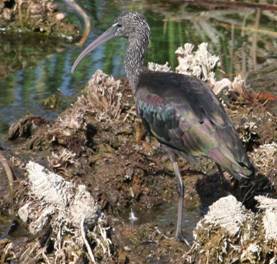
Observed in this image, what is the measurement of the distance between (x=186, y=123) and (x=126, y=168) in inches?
38.1

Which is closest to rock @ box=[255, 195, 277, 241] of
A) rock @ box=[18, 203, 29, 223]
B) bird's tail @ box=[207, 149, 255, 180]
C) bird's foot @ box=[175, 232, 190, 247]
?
bird's tail @ box=[207, 149, 255, 180]

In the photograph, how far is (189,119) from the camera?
8086mm

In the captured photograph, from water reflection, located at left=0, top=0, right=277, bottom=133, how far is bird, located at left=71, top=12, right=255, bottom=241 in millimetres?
2314

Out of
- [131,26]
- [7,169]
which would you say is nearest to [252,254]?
[7,169]

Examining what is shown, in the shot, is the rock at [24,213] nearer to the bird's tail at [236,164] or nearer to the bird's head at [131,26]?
the bird's tail at [236,164]

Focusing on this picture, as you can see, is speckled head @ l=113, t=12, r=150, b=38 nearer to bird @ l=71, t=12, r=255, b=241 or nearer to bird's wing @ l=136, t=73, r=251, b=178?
bird @ l=71, t=12, r=255, b=241

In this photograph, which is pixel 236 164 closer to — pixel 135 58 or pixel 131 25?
pixel 135 58

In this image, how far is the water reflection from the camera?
11.7 metres

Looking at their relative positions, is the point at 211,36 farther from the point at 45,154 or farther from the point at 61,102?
the point at 45,154

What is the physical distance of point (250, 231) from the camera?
699cm

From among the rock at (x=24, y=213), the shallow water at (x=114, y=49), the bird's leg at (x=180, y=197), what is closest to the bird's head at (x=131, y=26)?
the bird's leg at (x=180, y=197)

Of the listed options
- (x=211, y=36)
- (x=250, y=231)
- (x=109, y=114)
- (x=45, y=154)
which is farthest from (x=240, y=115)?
(x=211, y=36)

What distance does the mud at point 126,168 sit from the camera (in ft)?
26.6

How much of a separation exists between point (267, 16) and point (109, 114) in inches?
236
